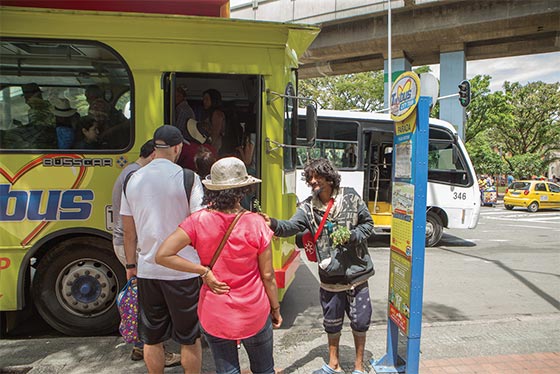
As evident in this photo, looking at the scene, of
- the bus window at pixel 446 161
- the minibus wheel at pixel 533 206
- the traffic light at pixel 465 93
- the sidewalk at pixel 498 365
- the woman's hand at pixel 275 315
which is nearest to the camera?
the woman's hand at pixel 275 315

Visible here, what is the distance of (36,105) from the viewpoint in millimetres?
3971

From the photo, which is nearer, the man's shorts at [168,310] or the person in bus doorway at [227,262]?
the person in bus doorway at [227,262]

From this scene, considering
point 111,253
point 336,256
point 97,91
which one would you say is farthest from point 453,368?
point 97,91

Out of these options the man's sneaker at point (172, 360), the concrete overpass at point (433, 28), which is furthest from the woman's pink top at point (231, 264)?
the concrete overpass at point (433, 28)

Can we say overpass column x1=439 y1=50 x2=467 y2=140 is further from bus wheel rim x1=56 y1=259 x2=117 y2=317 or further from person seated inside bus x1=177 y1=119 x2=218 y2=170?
bus wheel rim x1=56 y1=259 x2=117 y2=317

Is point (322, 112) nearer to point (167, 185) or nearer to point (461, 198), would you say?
point (461, 198)

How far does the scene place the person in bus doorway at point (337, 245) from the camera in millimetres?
3020

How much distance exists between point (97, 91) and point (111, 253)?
1672mm

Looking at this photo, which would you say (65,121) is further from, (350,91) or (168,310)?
(350,91)

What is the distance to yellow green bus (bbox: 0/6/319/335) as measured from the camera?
151 inches

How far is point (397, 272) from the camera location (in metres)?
3.26

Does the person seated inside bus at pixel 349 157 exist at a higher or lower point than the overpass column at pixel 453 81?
lower

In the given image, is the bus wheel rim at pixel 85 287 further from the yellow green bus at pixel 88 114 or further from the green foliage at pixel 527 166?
the green foliage at pixel 527 166

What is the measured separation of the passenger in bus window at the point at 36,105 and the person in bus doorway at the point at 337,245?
8.99ft
